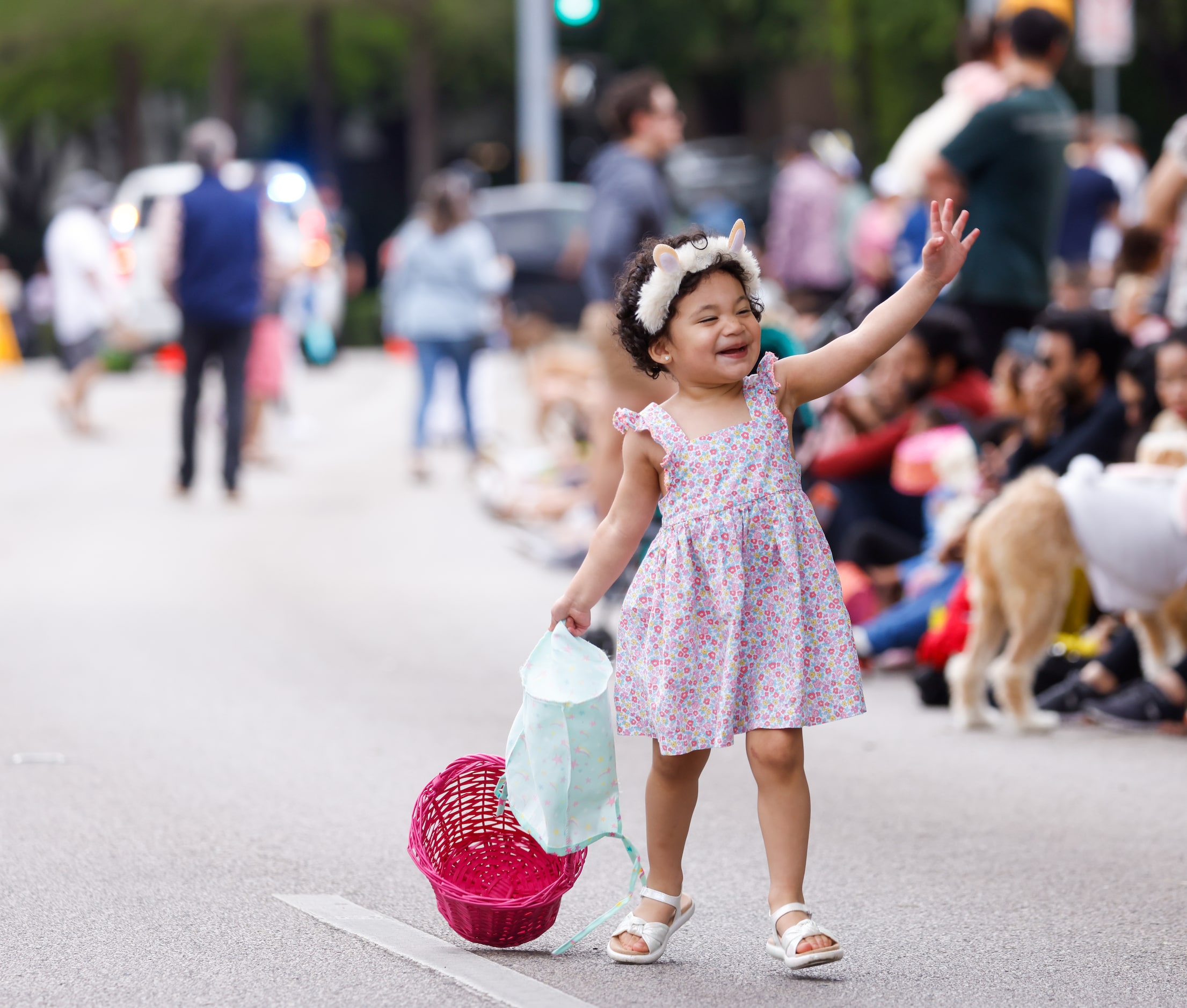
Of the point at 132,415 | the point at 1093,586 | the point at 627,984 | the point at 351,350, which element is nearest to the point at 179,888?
the point at 627,984

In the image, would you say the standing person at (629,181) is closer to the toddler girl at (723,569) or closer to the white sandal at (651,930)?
the toddler girl at (723,569)

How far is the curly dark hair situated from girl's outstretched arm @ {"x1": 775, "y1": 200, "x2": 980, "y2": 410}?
0.50 ft

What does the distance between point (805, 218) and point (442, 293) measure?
482cm

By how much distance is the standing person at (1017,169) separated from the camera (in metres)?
8.43

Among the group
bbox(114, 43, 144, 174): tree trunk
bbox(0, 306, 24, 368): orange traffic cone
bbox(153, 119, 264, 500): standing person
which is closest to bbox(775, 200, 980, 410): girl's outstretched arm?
bbox(153, 119, 264, 500): standing person

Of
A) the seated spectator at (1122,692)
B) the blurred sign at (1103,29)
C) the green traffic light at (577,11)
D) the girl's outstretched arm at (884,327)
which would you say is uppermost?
the green traffic light at (577,11)

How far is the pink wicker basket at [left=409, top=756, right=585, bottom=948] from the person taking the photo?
4.14 meters

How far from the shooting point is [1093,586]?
644 cm

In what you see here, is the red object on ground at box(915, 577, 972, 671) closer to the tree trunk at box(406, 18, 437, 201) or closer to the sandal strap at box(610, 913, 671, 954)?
the sandal strap at box(610, 913, 671, 954)

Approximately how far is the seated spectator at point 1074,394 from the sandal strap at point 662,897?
3404mm

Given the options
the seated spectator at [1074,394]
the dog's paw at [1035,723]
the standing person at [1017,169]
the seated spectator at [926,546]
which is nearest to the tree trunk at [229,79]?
the standing person at [1017,169]

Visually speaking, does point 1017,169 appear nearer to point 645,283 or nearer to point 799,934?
point 645,283

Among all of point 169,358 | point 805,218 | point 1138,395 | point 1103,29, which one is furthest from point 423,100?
point 1138,395

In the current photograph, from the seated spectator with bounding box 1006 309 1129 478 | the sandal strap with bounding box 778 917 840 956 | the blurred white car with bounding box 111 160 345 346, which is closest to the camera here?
the sandal strap with bounding box 778 917 840 956
